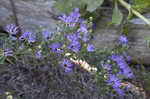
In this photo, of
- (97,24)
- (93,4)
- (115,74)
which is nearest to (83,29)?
(115,74)

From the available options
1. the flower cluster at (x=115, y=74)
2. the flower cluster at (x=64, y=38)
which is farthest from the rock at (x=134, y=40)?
the flower cluster at (x=64, y=38)

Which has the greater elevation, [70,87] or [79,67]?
[79,67]

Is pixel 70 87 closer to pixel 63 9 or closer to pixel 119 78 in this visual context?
pixel 119 78

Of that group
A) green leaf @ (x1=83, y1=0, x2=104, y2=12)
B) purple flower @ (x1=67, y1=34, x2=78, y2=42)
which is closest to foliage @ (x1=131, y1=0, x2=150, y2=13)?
green leaf @ (x1=83, y1=0, x2=104, y2=12)

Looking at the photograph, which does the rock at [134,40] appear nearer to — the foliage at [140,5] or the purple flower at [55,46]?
the foliage at [140,5]

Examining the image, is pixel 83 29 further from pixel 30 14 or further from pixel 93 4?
pixel 30 14

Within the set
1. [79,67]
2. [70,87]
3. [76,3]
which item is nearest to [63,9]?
[76,3]

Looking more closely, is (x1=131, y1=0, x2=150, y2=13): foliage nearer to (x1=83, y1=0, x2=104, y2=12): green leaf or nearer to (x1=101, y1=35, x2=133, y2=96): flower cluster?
(x1=83, y1=0, x2=104, y2=12): green leaf
